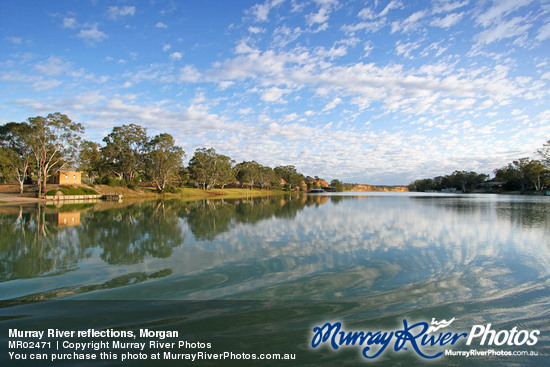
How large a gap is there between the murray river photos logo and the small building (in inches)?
2444

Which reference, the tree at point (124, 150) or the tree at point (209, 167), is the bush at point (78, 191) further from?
the tree at point (209, 167)

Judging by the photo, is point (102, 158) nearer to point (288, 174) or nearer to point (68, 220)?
point (68, 220)

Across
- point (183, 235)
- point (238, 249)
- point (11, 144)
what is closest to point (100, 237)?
point (183, 235)

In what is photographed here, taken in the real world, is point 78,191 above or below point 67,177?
below

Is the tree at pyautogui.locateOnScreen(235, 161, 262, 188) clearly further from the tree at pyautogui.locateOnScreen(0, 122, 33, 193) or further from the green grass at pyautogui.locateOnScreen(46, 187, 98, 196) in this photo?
the tree at pyautogui.locateOnScreen(0, 122, 33, 193)

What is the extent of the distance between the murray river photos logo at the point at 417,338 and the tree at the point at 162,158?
59928 mm

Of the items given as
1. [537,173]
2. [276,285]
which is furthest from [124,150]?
[537,173]

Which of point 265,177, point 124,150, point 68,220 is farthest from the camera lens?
point 265,177

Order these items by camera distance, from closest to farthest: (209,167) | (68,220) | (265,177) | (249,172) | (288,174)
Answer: (68,220), (209,167), (249,172), (265,177), (288,174)

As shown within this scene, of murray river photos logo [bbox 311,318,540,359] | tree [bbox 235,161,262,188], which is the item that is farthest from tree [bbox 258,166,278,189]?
murray river photos logo [bbox 311,318,540,359]

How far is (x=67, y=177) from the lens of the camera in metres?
53.3

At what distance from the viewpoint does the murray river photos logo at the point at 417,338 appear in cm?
419

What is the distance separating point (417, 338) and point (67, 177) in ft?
209

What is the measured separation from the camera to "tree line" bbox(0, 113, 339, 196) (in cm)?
4334
